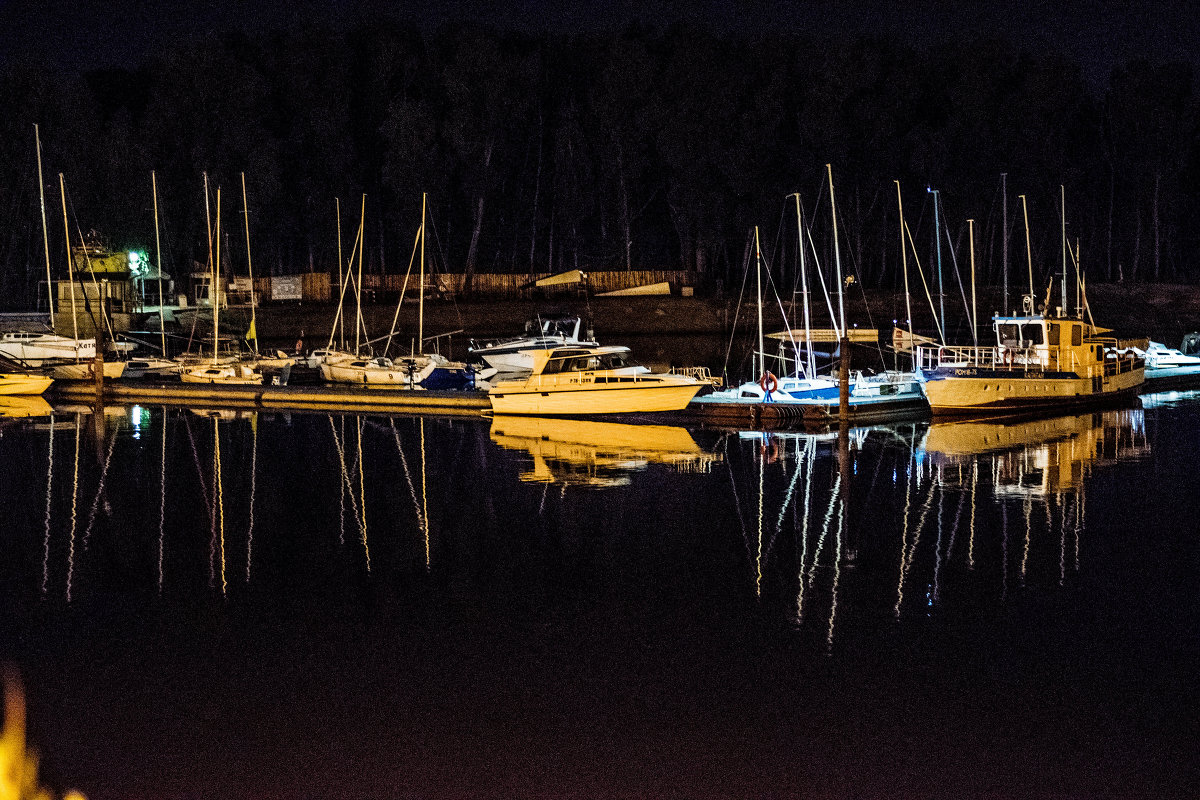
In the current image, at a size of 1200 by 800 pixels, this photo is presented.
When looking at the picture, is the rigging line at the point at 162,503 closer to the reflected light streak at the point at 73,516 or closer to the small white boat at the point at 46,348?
the reflected light streak at the point at 73,516

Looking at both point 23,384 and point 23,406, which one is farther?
point 23,384

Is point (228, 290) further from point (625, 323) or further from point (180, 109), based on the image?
point (625, 323)

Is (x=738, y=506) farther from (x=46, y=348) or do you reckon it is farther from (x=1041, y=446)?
(x=46, y=348)

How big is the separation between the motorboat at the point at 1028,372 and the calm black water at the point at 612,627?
8001 millimetres

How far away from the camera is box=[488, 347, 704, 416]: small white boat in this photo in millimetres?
34875

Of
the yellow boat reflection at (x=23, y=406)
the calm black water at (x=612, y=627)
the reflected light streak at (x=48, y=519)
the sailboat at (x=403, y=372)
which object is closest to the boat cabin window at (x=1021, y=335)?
the calm black water at (x=612, y=627)

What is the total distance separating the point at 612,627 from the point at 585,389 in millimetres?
20459

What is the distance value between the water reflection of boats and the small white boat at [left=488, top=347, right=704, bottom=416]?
412mm

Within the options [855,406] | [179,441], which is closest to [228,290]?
[179,441]

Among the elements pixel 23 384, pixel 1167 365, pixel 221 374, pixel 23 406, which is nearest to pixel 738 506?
pixel 23 406

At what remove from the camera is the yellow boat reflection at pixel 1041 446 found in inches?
1006

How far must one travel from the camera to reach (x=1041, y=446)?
99.2ft

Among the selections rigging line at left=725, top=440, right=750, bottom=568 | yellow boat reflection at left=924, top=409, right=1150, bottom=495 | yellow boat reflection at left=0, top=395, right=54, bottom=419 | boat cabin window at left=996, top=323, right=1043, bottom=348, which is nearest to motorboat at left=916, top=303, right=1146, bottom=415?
boat cabin window at left=996, top=323, right=1043, bottom=348

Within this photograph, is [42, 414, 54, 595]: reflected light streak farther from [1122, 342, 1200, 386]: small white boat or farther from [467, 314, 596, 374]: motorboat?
[1122, 342, 1200, 386]: small white boat
